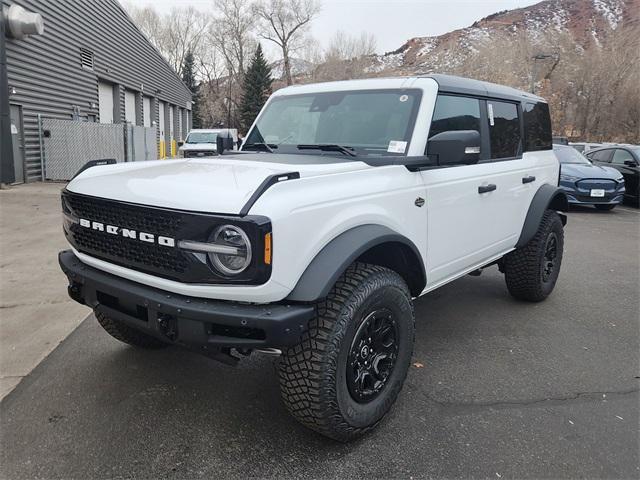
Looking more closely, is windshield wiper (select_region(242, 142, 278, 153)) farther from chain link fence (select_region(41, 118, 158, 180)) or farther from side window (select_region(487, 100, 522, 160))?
chain link fence (select_region(41, 118, 158, 180))

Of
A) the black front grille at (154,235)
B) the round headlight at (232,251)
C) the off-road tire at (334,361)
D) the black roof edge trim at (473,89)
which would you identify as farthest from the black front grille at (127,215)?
the black roof edge trim at (473,89)

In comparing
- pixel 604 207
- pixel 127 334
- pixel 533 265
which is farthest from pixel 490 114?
pixel 604 207

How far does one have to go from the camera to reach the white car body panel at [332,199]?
7.18ft

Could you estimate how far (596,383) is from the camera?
3.32 m

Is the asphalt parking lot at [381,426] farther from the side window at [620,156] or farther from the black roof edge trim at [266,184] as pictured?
the side window at [620,156]

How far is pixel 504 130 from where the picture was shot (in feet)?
13.8

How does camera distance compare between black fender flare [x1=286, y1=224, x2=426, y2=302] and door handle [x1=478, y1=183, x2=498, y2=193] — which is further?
door handle [x1=478, y1=183, x2=498, y2=193]

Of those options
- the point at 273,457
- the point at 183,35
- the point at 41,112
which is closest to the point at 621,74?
the point at 41,112

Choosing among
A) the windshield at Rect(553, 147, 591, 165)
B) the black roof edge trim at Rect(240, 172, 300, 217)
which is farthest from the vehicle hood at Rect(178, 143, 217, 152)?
the black roof edge trim at Rect(240, 172, 300, 217)

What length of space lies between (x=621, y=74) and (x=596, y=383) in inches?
1382

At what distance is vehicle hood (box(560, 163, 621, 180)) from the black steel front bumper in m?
11.7

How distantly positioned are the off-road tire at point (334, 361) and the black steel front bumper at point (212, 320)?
157mm

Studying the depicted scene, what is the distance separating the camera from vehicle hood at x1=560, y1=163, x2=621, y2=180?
465 inches

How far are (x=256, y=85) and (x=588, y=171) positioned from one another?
4409 centimetres
